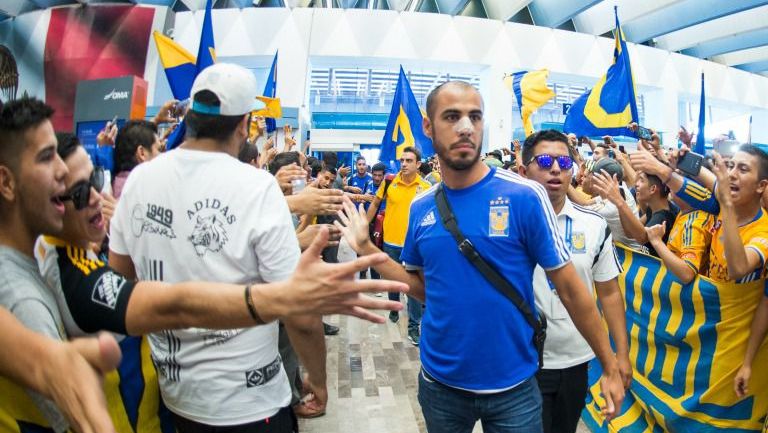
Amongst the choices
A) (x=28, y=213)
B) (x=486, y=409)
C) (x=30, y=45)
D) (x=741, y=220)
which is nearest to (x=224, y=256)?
(x=28, y=213)

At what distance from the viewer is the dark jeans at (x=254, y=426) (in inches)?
64.1

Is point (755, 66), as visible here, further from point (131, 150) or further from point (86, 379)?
point (86, 379)

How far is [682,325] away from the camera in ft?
9.51

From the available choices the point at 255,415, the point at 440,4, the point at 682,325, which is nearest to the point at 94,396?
the point at 255,415

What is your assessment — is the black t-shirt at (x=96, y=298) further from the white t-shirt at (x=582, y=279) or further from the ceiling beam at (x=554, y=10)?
the ceiling beam at (x=554, y=10)

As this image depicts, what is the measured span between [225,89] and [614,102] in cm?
502

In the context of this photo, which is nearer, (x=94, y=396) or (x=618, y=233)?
(x=94, y=396)

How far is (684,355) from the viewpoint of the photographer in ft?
9.53

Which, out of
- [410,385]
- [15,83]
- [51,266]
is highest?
[15,83]

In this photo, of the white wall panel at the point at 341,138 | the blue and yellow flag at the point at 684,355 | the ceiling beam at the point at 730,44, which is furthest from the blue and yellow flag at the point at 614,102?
the ceiling beam at the point at 730,44

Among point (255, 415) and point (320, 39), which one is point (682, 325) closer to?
point (255, 415)

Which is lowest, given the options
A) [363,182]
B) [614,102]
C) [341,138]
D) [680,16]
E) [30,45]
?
[363,182]

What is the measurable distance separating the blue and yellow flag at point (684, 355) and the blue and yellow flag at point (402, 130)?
4.01m

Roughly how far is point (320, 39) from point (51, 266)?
16374 mm
